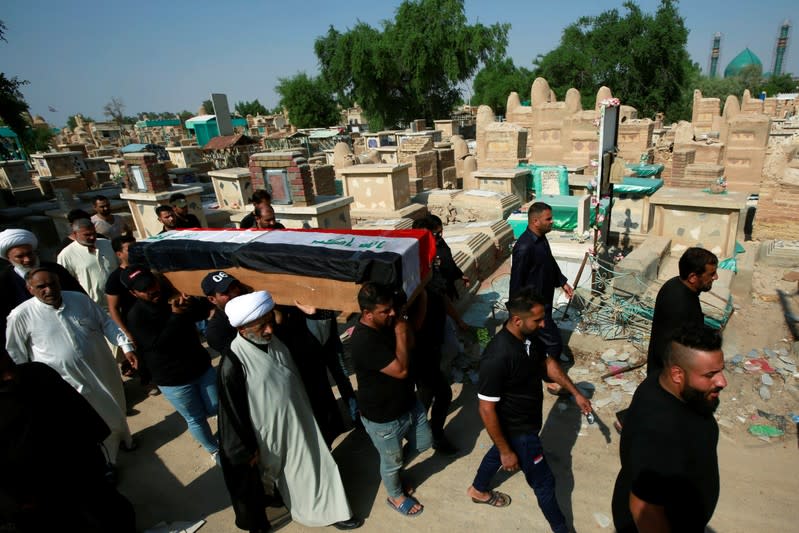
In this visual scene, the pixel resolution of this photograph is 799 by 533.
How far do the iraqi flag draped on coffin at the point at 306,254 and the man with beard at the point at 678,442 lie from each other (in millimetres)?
1459

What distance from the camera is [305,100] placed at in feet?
138

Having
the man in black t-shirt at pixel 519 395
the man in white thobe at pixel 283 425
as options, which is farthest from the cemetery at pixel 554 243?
the man in black t-shirt at pixel 519 395

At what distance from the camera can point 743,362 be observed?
14.5ft

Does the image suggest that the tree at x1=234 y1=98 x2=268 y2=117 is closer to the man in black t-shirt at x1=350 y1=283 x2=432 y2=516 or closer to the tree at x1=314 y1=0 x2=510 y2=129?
the tree at x1=314 y1=0 x2=510 y2=129

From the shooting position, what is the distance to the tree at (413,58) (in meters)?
33.1

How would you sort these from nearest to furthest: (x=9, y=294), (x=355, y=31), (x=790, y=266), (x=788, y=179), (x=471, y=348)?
(x=9, y=294) < (x=471, y=348) < (x=790, y=266) < (x=788, y=179) < (x=355, y=31)

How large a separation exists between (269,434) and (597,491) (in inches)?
88.8

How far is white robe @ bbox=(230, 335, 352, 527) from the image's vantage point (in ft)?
7.98

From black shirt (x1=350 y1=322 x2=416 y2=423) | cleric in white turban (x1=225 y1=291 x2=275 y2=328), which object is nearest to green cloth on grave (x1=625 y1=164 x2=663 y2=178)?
black shirt (x1=350 y1=322 x2=416 y2=423)

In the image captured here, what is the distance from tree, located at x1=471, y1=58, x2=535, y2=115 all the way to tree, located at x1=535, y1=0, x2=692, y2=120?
8306mm

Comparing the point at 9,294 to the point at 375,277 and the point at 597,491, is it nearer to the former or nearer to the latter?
the point at 375,277

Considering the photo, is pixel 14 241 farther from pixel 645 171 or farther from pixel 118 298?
pixel 645 171

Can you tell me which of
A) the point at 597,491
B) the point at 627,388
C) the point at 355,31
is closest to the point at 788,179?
the point at 627,388

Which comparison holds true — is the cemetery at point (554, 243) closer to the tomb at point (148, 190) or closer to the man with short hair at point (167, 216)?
the tomb at point (148, 190)
